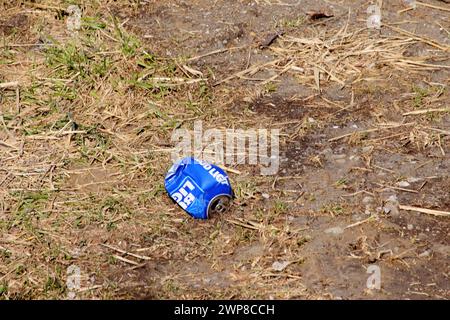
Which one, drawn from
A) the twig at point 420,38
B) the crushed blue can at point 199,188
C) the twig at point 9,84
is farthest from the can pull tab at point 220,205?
the twig at point 420,38

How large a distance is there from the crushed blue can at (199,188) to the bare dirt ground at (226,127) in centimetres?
8

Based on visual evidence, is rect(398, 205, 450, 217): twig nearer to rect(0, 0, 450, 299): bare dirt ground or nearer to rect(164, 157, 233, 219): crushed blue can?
rect(0, 0, 450, 299): bare dirt ground

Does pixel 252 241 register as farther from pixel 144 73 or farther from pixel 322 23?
pixel 322 23

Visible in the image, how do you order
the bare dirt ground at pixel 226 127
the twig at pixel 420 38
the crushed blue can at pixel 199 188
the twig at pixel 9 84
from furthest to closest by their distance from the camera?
the twig at pixel 420 38
the twig at pixel 9 84
the crushed blue can at pixel 199 188
the bare dirt ground at pixel 226 127

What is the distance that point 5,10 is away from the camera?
542 centimetres

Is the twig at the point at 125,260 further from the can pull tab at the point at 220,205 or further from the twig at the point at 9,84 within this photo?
the twig at the point at 9,84

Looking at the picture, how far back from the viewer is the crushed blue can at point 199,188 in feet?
12.6

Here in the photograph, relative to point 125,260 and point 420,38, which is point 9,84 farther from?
point 420,38

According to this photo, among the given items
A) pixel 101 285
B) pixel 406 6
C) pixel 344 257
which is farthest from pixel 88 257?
pixel 406 6

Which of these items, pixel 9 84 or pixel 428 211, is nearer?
pixel 428 211

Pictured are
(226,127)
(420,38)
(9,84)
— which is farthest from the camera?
(420,38)

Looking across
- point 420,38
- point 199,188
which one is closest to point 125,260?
point 199,188

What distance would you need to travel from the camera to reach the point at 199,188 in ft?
12.6

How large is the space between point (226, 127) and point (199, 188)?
72 centimetres
